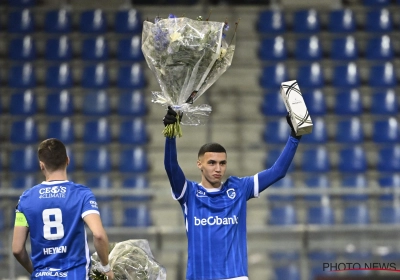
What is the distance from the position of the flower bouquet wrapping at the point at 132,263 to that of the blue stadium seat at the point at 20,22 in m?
7.91

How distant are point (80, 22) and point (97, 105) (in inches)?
61.7

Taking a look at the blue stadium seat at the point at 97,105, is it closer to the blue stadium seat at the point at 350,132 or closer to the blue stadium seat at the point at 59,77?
the blue stadium seat at the point at 59,77

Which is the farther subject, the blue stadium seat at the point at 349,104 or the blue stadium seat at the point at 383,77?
the blue stadium seat at the point at 383,77

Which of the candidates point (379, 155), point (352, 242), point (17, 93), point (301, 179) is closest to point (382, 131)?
point (379, 155)

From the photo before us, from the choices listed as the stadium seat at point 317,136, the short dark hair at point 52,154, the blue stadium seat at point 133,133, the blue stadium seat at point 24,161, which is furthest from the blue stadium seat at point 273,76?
the short dark hair at point 52,154

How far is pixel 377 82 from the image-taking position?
12.5 m

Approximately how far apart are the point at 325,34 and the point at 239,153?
261cm

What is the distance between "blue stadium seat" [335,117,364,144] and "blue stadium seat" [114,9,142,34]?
3.37 meters

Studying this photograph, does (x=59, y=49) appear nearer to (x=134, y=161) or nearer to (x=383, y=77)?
(x=134, y=161)

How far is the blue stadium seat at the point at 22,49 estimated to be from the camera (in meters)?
12.5

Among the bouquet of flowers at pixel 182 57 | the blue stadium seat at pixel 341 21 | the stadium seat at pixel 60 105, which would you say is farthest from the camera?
the blue stadium seat at pixel 341 21

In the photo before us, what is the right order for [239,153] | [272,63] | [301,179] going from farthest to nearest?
[272,63] → [239,153] → [301,179]

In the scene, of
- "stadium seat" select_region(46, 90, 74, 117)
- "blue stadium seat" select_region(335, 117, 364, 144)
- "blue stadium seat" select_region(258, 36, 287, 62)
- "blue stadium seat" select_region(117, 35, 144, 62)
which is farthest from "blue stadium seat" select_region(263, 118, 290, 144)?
"stadium seat" select_region(46, 90, 74, 117)

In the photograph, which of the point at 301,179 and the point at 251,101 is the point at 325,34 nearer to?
the point at 251,101
